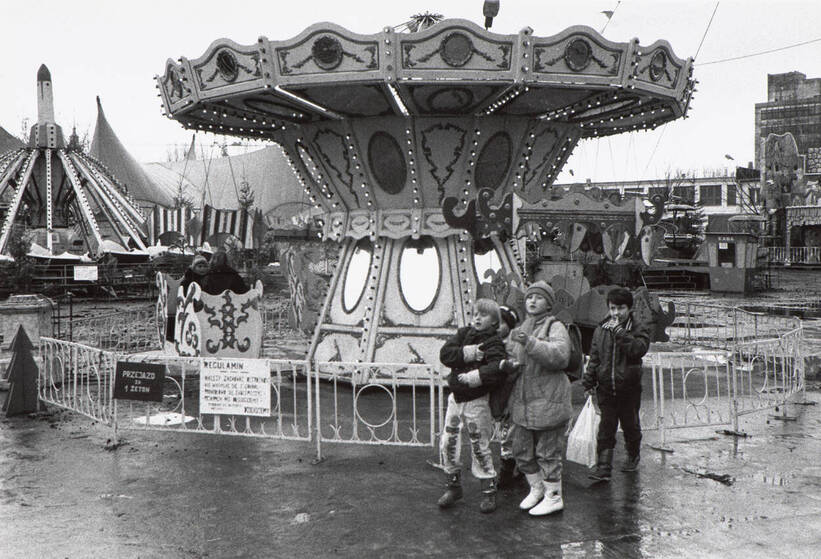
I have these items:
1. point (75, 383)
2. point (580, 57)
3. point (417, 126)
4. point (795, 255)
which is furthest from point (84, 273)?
point (795, 255)

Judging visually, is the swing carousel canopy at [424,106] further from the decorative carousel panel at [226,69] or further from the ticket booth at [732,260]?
the ticket booth at [732,260]

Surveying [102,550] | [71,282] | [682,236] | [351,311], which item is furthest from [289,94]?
[682,236]

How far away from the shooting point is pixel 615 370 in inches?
250

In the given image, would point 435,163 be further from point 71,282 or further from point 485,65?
point 71,282

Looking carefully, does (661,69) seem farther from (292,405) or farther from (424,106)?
(292,405)

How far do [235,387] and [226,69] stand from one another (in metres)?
4.33

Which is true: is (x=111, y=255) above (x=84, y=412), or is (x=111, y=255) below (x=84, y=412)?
above

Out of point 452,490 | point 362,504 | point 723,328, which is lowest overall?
point 362,504

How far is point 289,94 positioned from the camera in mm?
10062

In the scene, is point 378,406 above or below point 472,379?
below

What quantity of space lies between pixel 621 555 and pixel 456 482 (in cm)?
143

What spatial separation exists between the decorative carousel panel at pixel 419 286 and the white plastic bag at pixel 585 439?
186 inches

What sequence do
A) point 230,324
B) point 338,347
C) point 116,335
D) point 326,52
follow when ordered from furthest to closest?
point 116,335 < point 338,347 < point 230,324 < point 326,52

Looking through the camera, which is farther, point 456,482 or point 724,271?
point 724,271
